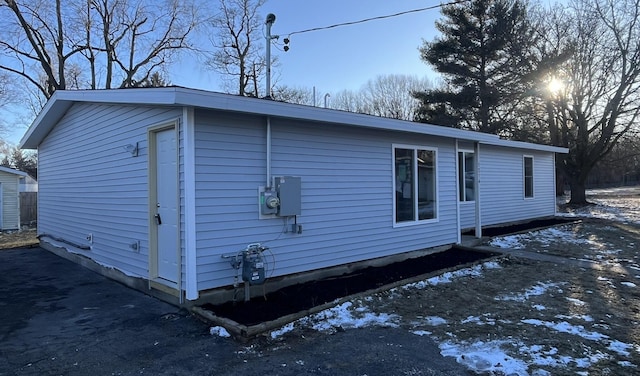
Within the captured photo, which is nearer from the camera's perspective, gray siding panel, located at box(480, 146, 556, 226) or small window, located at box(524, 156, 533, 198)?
gray siding panel, located at box(480, 146, 556, 226)

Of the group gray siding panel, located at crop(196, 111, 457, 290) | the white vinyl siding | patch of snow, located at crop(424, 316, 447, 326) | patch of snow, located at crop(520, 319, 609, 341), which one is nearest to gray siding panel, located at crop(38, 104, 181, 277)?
gray siding panel, located at crop(196, 111, 457, 290)

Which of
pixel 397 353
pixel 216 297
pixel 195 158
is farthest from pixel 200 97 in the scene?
pixel 397 353

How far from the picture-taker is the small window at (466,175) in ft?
34.9

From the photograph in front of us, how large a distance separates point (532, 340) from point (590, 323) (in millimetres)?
970

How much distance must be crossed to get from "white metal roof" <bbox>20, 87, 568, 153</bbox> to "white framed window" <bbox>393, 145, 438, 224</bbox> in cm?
47

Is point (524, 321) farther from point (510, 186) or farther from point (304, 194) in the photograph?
point (510, 186)

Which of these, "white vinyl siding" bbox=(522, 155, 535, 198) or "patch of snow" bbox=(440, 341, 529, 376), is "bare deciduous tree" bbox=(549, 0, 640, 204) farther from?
"patch of snow" bbox=(440, 341, 529, 376)

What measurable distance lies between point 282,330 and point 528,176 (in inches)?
464

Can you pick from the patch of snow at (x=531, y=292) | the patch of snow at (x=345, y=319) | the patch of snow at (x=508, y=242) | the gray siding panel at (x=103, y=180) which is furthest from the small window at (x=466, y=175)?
the gray siding panel at (x=103, y=180)

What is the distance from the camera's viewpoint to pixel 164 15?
891 inches

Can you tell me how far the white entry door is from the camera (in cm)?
507

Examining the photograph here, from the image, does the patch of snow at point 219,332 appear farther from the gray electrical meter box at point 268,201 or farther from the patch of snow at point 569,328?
the patch of snow at point 569,328

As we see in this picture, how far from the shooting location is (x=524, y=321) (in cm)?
441

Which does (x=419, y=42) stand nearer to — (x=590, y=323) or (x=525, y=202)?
(x=525, y=202)
